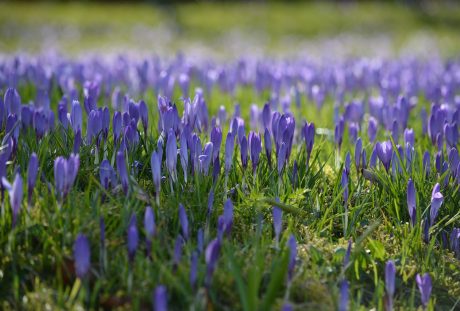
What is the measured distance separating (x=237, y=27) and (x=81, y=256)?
18.2 metres

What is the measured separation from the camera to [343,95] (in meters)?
5.70

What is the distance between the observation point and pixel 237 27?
781 inches

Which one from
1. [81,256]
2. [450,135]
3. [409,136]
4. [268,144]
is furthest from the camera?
[450,135]

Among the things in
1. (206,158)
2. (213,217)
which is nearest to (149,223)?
(213,217)

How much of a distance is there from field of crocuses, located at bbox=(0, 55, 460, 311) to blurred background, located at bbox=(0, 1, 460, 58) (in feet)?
28.9

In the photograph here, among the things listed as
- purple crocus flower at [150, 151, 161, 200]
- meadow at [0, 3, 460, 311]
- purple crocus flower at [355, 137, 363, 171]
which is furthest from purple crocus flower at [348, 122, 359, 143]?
purple crocus flower at [150, 151, 161, 200]

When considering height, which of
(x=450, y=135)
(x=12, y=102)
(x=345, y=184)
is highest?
(x=450, y=135)

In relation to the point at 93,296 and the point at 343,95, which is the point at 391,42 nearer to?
the point at 343,95

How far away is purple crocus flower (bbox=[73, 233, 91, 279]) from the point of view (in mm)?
2166

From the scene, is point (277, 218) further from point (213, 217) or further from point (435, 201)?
point (435, 201)

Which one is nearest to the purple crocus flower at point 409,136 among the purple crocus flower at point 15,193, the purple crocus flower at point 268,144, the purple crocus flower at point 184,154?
the purple crocus flower at point 268,144

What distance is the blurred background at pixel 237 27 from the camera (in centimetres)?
1397

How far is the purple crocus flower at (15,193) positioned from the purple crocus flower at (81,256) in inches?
13.5

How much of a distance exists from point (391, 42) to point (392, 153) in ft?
46.6
